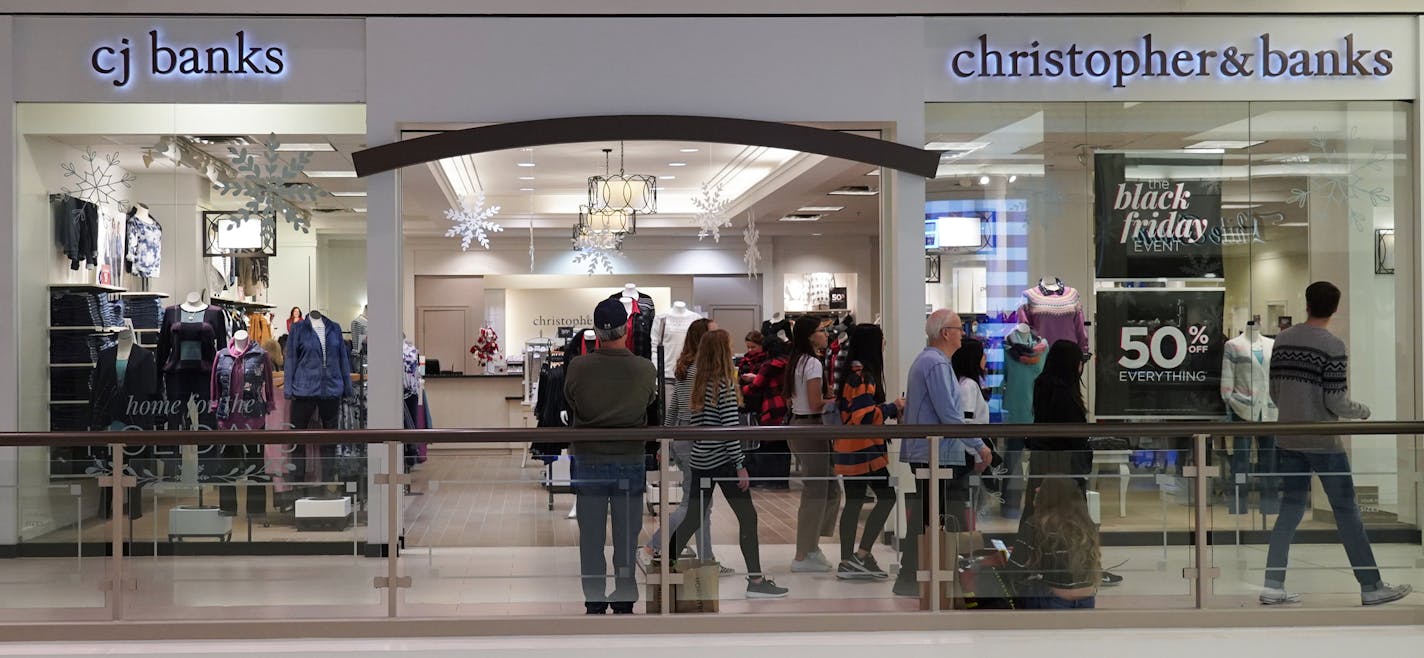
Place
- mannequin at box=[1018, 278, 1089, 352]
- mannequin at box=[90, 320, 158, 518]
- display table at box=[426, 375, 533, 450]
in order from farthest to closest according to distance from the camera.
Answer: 1. display table at box=[426, 375, 533, 450]
2. mannequin at box=[1018, 278, 1089, 352]
3. mannequin at box=[90, 320, 158, 518]

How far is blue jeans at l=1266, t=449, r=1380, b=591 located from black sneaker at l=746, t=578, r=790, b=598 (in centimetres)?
210

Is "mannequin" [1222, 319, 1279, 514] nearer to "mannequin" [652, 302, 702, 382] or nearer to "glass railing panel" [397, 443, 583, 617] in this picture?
"glass railing panel" [397, 443, 583, 617]

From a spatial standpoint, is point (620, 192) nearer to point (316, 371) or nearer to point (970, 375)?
point (316, 371)

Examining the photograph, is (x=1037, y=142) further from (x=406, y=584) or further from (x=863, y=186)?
(x=863, y=186)

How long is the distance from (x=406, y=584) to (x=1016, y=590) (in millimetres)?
2595

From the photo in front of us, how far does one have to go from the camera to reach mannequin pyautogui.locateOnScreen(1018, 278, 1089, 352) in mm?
7695

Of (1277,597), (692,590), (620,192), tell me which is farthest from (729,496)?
Result: (620,192)

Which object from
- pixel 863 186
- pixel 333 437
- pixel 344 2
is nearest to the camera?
pixel 333 437

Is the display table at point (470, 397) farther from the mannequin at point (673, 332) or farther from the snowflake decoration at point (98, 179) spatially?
the snowflake decoration at point (98, 179)

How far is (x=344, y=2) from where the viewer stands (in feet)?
24.2

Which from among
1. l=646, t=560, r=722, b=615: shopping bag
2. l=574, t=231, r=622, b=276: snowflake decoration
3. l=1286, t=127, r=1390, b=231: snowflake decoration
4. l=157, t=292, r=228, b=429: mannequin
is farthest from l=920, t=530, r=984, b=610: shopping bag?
l=574, t=231, r=622, b=276: snowflake decoration

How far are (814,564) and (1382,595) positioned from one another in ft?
8.15

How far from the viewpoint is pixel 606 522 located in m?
5.29

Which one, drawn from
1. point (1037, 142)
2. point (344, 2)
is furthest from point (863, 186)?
point (344, 2)
